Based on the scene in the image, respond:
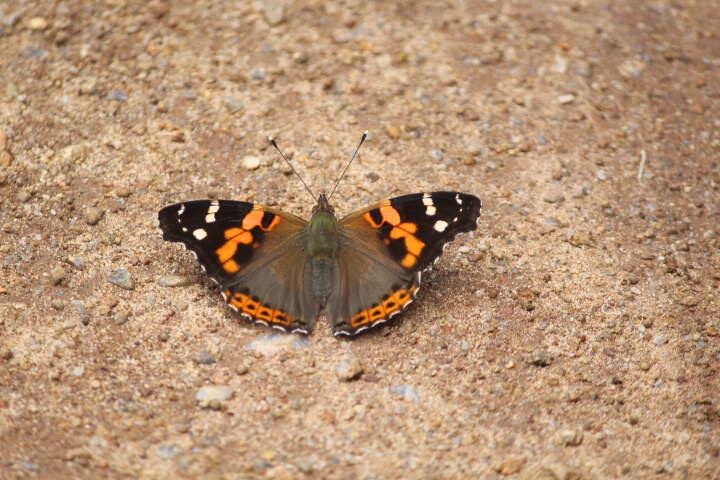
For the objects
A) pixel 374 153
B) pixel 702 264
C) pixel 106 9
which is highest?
pixel 106 9

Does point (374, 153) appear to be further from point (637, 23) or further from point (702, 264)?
point (637, 23)

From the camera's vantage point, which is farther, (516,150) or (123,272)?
(516,150)

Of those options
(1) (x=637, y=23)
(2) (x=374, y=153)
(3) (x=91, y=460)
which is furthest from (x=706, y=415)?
(1) (x=637, y=23)

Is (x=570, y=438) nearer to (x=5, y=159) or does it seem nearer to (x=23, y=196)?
(x=23, y=196)

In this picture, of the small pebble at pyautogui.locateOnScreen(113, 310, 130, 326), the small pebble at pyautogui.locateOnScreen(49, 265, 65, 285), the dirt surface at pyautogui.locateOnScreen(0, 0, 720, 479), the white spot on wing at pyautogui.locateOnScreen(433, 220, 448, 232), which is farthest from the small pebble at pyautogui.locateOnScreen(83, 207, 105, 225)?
the white spot on wing at pyautogui.locateOnScreen(433, 220, 448, 232)

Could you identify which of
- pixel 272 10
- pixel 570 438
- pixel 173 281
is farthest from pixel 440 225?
pixel 272 10

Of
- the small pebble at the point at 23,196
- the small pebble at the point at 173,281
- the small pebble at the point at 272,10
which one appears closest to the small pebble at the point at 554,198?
the small pebble at the point at 173,281

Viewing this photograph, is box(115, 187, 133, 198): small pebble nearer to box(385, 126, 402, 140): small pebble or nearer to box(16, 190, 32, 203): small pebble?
box(16, 190, 32, 203): small pebble

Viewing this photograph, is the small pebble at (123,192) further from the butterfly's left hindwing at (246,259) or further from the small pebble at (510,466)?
the small pebble at (510,466)
